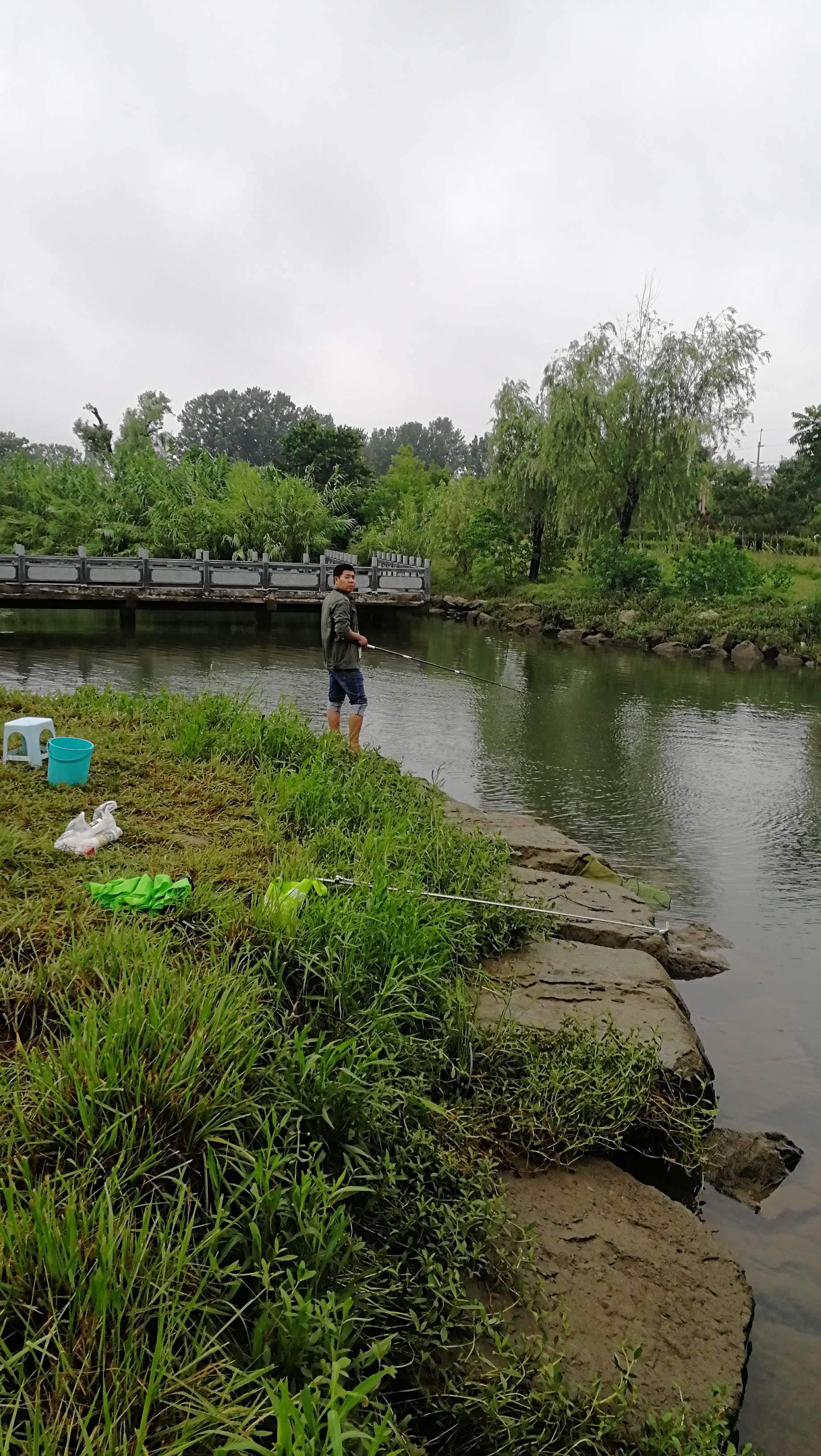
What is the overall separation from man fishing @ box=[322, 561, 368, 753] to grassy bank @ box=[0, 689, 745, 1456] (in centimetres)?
355

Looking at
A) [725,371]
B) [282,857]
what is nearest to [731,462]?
[725,371]

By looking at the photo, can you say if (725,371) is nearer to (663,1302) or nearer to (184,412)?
(663,1302)

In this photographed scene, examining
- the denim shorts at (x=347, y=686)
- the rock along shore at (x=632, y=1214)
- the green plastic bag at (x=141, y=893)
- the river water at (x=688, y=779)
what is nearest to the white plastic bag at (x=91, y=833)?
the green plastic bag at (x=141, y=893)

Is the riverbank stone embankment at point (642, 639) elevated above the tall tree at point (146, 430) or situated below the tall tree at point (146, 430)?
below

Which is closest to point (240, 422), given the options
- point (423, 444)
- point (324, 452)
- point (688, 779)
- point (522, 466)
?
point (423, 444)

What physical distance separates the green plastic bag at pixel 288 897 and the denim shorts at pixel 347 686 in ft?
13.3

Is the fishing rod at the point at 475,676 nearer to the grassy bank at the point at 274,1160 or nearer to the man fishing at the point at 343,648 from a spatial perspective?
the man fishing at the point at 343,648

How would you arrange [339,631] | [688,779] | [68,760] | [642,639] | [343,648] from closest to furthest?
1. [68,760]
2. [339,631]
3. [343,648]
4. [688,779]
5. [642,639]

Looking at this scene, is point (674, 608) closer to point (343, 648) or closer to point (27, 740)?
point (343, 648)

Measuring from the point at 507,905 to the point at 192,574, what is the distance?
18.1 meters

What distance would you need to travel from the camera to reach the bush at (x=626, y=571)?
1000 inches

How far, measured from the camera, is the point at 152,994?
2.74 meters

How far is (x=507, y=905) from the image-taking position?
4613 mm

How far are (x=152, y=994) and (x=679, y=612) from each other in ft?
73.1
